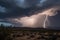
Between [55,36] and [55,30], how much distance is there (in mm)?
336

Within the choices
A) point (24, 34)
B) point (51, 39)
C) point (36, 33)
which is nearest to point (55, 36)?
point (51, 39)

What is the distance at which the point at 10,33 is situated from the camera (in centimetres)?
917

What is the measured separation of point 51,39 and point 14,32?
2120 mm

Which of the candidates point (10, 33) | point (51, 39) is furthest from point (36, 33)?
point (10, 33)

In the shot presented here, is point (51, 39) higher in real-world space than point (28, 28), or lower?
lower

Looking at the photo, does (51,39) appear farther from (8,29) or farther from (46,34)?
(8,29)

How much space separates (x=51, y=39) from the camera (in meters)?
8.98

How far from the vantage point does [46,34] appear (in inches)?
359

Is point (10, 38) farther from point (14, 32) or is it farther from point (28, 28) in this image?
point (28, 28)

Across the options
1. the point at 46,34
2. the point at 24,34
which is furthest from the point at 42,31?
the point at 24,34

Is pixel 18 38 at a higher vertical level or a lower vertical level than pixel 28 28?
lower

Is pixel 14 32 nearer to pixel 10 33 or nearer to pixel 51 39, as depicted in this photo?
pixel 10 33

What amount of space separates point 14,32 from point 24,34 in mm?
579

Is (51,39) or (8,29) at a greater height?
(8,29)
